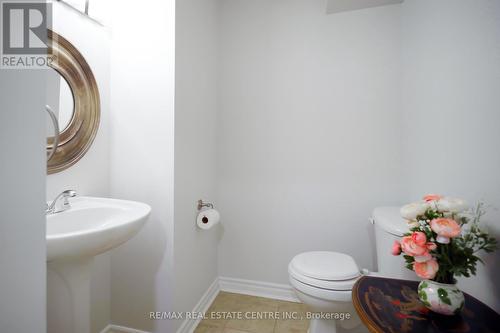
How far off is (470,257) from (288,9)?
192 cm

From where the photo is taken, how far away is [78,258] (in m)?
0.88

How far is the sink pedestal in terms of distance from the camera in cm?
101

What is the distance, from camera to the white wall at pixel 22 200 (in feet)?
1.32

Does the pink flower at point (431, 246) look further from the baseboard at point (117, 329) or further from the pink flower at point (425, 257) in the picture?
the baseboard at point (117, 329)

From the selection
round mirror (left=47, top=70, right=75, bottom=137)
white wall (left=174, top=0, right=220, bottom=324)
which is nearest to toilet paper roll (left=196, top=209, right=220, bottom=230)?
white wall (left=174, top=0, right=220, bottom=324)

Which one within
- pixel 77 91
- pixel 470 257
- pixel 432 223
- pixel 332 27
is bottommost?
pixel 470 257

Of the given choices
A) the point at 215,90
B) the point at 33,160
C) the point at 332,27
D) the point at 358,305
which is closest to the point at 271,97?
the point at 215,90

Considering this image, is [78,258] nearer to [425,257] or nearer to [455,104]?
[425,257]

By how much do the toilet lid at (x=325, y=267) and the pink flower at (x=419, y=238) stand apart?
0.61m

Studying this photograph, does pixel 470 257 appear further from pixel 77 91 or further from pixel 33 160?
pixel 77 91

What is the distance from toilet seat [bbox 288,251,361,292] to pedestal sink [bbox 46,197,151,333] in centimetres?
90

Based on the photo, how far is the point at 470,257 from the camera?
A: 78 cm

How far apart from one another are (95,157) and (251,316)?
1.49 meters

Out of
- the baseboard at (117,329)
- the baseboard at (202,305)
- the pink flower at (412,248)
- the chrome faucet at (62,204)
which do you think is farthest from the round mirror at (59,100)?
the pink flower at (412,248)
